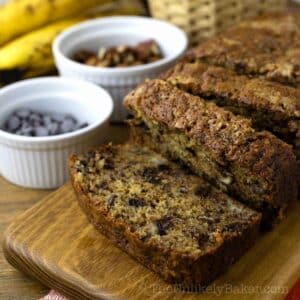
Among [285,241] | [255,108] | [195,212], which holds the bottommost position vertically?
[285,241]

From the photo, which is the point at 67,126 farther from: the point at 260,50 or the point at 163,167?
the point at 260,50

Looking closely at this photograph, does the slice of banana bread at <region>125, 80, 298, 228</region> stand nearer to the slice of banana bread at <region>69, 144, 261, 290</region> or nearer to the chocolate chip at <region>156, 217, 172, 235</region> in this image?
the slice of banana bread at <region>69, 144, 261, 290</region>

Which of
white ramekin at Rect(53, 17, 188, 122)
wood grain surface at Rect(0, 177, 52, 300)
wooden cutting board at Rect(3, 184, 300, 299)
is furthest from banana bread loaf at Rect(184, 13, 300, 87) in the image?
wood grain surface at Rect(0, 177, 52, 300)

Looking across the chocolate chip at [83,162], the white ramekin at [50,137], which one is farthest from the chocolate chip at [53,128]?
the chocolate chip at [83,162]

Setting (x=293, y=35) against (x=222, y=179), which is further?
(x=293, y=35)

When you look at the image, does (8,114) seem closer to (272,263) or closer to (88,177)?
(88,177)

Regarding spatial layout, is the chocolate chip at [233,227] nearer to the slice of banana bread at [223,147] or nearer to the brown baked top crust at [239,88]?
the slice of banana bread at [223,147]

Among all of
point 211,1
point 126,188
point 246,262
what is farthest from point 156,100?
point 211,1
